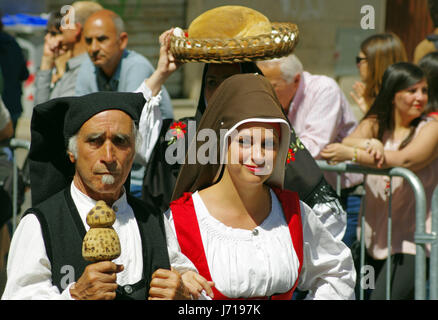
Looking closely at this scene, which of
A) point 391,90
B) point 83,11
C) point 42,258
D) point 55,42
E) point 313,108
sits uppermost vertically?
point 83,11

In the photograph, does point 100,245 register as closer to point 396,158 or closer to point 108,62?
point 396,158

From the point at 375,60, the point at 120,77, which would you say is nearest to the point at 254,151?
the point at 120,77

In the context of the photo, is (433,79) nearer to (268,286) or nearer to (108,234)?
(268,286)

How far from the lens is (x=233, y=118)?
3.43m

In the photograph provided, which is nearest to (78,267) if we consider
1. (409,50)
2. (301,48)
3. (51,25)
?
(51,25)

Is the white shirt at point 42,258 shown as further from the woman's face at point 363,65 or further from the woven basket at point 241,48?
the woman's face at point 363,65

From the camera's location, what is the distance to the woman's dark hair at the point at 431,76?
5.43 m

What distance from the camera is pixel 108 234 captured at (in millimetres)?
2809

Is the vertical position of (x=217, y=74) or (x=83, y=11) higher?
(x=83, y=11)

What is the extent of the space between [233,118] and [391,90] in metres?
2.24

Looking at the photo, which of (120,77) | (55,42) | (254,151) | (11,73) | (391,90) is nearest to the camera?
(254,151)

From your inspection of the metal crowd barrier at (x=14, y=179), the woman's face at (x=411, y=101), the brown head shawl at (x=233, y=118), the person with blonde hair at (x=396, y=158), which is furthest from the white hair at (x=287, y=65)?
the metal crowd barrier at (x=14, y=179)

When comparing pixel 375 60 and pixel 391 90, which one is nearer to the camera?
pixel 391 90

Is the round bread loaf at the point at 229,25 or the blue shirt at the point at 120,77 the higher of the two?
the round bread loaf at the point at 229,25
